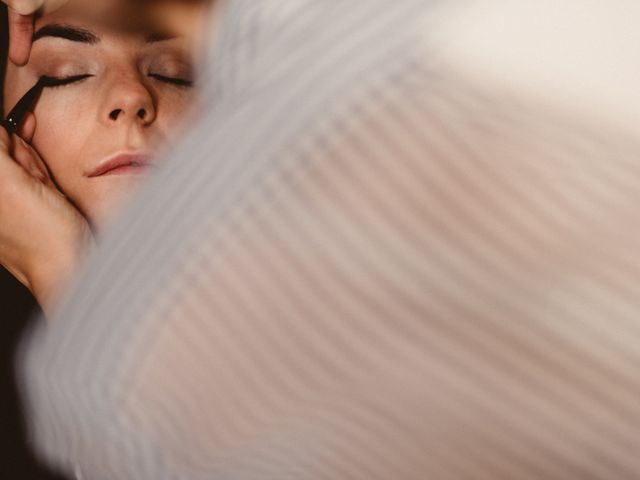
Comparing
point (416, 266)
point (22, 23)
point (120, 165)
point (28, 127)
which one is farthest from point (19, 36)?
point (416, 266)

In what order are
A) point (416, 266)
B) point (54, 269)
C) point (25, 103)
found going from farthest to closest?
point (25, 103) < point (54, 269) < point (416, 266)

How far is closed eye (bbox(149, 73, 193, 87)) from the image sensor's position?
112 centimetres

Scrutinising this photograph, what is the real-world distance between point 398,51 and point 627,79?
12cm

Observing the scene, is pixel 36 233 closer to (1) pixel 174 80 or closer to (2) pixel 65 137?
(2) pixel 65 137

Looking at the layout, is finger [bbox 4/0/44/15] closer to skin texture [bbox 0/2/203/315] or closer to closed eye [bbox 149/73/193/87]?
skin texture [bbox 0/2/203/315]

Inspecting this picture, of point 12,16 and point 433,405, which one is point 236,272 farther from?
point 12,16

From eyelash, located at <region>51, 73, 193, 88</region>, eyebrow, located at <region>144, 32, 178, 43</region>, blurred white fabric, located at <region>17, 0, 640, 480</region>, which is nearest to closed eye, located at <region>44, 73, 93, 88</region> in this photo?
eyelash, located at <region>51, 73, 193, 88</region>

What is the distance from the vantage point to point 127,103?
1.06 meters

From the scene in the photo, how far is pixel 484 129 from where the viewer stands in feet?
1.24

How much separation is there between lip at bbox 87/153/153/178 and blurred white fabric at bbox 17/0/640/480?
67 centimetres

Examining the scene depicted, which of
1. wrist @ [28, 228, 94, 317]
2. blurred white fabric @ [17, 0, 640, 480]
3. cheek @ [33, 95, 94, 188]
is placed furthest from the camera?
cheek @ [33, 95, 94, 188]

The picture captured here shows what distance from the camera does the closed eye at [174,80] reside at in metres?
1.12

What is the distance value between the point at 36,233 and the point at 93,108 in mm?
208

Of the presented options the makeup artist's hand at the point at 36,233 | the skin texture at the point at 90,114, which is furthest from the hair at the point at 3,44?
the makeup artist's hand at the point at 36,233
